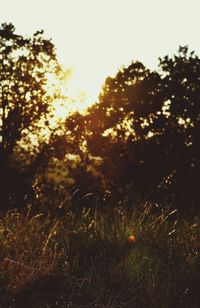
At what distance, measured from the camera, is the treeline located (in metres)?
25.9

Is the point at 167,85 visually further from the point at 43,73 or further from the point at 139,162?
the point at 43,73

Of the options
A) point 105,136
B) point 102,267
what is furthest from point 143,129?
point 102,267

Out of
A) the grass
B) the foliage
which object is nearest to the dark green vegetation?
the foliage

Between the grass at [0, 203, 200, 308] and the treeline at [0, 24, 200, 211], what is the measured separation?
19.3 metres

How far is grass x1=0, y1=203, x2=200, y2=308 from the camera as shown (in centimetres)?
400

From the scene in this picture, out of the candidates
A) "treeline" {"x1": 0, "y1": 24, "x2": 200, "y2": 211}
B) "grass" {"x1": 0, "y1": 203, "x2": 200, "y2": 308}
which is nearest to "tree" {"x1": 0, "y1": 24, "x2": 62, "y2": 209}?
"treeline" {"x1": 0, "y1": 24, "x2": 200, "y2": 211}

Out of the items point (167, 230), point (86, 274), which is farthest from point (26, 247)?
point (167, 230)

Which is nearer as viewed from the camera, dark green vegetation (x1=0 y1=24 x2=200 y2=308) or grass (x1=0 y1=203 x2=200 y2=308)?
grass (x1=0 y1=203 x2=200 y2=308)

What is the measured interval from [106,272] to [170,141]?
22151 mm

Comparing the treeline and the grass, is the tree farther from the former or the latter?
the grass

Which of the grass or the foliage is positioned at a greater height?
the foliage

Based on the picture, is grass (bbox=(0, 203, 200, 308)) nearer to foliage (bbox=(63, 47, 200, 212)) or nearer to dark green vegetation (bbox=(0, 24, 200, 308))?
dark green vegetation (bbox=(0, 24, 200, 308))

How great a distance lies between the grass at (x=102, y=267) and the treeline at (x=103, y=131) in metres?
19.3

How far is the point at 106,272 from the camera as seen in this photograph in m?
4.48
